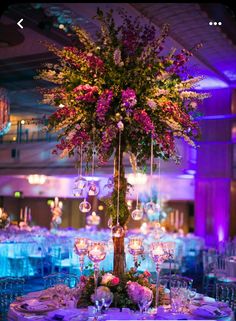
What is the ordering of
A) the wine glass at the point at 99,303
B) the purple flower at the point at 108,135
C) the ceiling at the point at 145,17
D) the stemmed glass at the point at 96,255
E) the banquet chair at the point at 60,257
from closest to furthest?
the wine glass at the point at 99,303 → the stemmed glass at the point at 96,255 → the purple flower at the point at 108,135 → the ceiling at the point at 145,17 → the banquet chair at the point at 60,257

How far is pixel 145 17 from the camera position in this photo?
6.88 metres

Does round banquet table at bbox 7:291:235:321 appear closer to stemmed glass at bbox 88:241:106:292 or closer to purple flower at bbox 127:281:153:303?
purple flower at bbox 127:281:153:303

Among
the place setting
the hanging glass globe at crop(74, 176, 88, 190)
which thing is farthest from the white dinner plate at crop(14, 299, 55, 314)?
the hanging glass globe at crop(74, 176, 88, 190)

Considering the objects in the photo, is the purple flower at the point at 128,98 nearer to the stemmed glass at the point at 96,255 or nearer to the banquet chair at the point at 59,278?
the stemmed glass at the point at 96,255

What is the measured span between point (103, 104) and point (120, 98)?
0.23 meters

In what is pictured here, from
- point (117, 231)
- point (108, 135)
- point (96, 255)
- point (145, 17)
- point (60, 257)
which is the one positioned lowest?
point (60, 257)

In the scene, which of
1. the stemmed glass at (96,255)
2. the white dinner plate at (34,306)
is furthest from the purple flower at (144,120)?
the white dinner plate at (34,306)

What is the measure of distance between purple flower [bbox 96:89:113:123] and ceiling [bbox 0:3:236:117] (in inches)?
51.7

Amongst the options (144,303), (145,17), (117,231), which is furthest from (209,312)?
(145,17)

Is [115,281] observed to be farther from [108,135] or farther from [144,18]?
[144,18]

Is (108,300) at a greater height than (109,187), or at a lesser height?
lesser

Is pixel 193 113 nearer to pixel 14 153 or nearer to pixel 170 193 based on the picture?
pixel 14 153

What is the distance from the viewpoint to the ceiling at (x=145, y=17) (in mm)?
6508

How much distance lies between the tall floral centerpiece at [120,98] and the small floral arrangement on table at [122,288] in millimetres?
168
